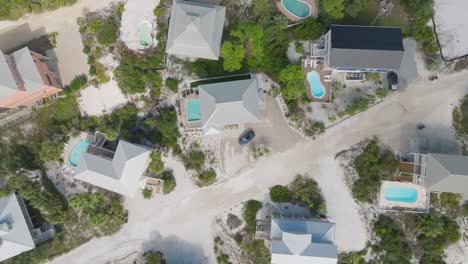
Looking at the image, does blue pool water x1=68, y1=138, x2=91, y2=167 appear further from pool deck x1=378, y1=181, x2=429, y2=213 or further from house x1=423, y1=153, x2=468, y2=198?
house x1=423, y1=153, x2=468, y2=198

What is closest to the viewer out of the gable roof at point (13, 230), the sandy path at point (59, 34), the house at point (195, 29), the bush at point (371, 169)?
the house at point (195, 29)

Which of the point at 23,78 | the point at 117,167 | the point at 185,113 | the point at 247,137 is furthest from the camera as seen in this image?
the point at 185,113

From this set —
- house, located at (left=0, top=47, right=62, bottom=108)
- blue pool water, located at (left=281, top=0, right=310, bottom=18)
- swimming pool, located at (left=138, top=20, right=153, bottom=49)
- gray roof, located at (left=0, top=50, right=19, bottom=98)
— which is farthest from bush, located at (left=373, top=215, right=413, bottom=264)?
gray roof, located at (left=0, top=50, right=19, bottom=98)

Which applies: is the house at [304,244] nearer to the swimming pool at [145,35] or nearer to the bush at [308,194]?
the bush at [308,194]

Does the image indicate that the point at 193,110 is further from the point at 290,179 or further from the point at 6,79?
the point at 6,79

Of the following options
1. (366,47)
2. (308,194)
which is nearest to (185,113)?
(308,194)

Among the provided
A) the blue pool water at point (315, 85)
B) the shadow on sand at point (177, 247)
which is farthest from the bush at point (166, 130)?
the blue pool water at point (315, 85)
